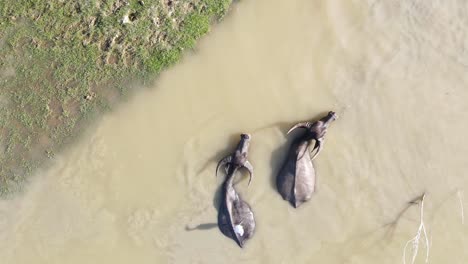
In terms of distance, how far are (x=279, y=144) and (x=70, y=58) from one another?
435 cm

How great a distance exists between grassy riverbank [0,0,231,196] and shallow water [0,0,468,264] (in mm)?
348

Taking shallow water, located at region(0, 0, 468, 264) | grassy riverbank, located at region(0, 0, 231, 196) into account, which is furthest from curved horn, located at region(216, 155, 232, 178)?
grassy riverbank, located at region(0, 0, 231, 196)

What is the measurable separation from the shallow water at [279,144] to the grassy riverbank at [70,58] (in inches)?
13.7

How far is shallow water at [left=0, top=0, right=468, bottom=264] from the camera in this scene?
8617 millimetres

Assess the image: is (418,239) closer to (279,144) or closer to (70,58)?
(279,144)

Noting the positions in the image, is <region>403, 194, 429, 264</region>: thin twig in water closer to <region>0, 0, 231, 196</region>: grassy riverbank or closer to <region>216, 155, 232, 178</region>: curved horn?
A: <region>216, 155, 232, 178</region>: curved horn

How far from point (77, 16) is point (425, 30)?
6.68 m

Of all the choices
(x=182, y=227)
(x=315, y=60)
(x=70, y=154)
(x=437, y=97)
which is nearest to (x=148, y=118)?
(x=70, y=154)

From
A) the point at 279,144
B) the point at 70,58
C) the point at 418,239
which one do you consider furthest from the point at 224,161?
the point at 418,239

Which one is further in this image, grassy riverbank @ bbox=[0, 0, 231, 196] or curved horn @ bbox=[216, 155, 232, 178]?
curved horn @ bbox=[216, 155, 232, 178]

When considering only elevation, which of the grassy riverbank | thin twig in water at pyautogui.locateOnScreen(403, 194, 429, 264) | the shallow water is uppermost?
the grassy riverbank

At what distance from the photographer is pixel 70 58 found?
8.49m

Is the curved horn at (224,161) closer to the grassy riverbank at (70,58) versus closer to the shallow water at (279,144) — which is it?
the shallow water at (279,144)

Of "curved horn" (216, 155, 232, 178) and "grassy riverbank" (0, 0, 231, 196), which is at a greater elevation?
"grassy riverbank" (0, 0, 231, 196)
